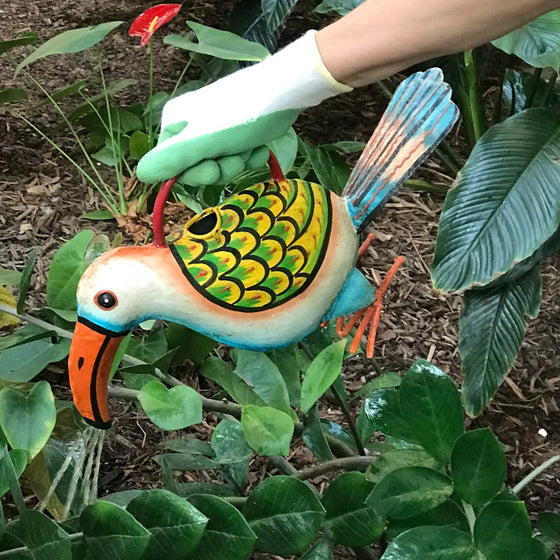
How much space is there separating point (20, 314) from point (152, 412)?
0.99 ft

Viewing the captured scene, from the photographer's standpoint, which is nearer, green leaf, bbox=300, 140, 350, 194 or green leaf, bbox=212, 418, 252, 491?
green leaf, bbox=212, 418, 252, 491

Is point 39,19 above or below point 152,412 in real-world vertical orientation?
above

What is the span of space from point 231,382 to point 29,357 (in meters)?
0.27

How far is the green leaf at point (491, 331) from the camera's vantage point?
115 cm

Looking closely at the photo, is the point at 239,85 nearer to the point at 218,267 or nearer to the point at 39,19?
the point at 218,267

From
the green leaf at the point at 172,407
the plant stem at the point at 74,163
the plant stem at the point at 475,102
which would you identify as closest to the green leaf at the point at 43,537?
the green leaf at the point at 172,407

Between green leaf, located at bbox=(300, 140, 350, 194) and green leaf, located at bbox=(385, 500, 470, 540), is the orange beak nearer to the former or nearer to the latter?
green leaf, located at bbox=(385, 500, 470, 540)

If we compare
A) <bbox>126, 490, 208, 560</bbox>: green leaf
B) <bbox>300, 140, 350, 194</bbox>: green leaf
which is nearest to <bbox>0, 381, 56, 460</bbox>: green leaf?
<bbox>126, 490, 208, 560</bbox>: green leaf

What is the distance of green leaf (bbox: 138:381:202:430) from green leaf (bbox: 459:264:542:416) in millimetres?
596

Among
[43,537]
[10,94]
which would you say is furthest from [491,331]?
[10,94]

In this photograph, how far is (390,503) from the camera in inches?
25.8

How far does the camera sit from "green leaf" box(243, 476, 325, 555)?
2.25 feet

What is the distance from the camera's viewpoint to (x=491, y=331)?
1.18m

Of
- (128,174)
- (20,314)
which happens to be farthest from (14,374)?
(128,174)
